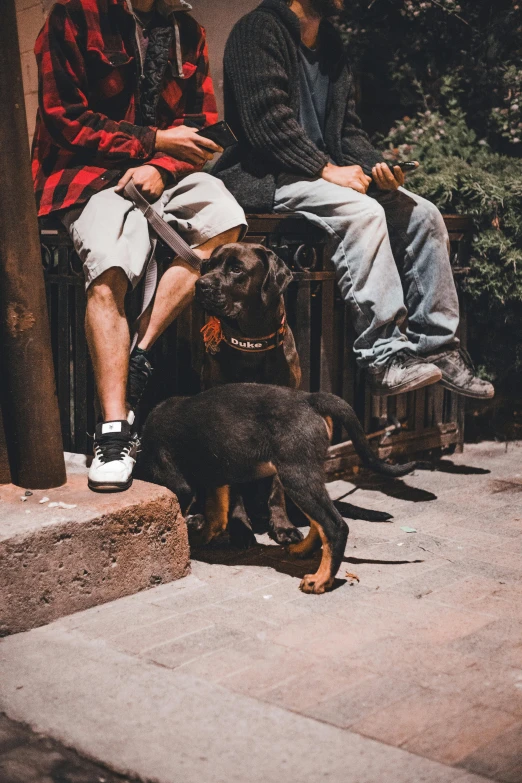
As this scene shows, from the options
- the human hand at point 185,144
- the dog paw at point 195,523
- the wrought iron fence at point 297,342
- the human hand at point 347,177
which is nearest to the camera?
the dog paw at point 195,523

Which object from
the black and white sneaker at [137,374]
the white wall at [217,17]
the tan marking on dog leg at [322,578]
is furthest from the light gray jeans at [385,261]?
the white wall at [217,17]

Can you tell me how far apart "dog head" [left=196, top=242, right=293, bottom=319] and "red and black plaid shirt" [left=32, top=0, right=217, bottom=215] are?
22.0 inches

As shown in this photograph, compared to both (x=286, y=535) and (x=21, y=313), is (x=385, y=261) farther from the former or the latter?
(x=21, y=313)

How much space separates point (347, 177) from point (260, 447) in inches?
76.9

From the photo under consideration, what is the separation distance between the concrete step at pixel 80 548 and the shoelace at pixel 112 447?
0.47 feet

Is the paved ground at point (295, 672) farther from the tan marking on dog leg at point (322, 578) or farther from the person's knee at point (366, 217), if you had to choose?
the person's knee at point (366, 217)

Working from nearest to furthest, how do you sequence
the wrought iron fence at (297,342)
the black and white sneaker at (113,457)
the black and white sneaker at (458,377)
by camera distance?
the black and white sneaker at (113,457) < the wrought iron fence at (297,342) < the black and white sneaker at (458,377)

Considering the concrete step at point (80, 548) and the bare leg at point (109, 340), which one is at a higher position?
the bare leg at point (109, 340)

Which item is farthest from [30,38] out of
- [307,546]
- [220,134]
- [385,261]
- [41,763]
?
[41,763]

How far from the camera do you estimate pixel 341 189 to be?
5.16 meters

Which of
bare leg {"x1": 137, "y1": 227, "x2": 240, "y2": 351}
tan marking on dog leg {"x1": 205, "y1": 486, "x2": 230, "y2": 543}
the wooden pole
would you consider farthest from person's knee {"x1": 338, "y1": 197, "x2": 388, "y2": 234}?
the wooden pole

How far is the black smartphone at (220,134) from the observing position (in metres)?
4.64

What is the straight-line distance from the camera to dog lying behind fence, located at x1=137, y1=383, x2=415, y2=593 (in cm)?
381

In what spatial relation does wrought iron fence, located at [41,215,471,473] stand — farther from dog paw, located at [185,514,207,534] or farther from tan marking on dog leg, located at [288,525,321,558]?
tan marking on dog leg, located at [288,525,321,558]
